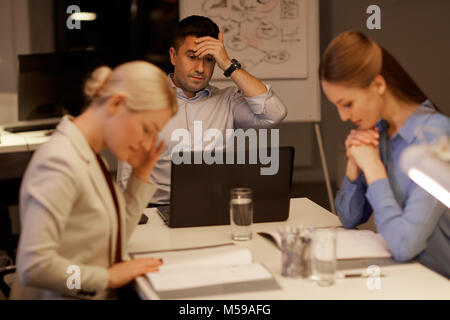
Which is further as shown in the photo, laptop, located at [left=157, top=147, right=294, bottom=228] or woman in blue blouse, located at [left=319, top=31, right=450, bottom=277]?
laptop, located at [left=157, top=147, right=294, bottom=228]

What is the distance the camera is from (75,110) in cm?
333

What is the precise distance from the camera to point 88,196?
4.45 ft

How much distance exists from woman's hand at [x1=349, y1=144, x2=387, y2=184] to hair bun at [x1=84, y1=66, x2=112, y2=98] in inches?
27.8

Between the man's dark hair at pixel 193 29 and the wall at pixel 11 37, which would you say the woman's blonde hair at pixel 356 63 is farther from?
the wall at pixel 11 37

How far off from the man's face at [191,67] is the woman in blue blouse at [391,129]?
954 millimetres

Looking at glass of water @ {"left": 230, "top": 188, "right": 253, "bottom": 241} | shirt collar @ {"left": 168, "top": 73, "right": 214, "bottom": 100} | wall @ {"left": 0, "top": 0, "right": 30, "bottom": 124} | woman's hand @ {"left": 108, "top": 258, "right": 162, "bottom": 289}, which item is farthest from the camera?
wall @ {"left": 0, "top": 0, "right": 30, "bottom": 124}

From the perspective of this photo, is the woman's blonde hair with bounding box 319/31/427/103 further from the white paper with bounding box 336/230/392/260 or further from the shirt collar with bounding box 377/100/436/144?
the white paper with bounding box 336/230/392/260

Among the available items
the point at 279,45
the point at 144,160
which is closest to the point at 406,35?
the point at 279,45

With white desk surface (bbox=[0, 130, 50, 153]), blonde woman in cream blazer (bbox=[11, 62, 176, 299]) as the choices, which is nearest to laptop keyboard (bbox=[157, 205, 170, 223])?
blonde woman in cream blazer (bbox=[11, 62, 176, 299])

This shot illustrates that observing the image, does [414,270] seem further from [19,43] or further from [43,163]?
[19,43]

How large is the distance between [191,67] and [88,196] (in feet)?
4.03

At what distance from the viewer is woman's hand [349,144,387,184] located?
156cm

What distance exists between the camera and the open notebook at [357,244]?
5.06 ft
